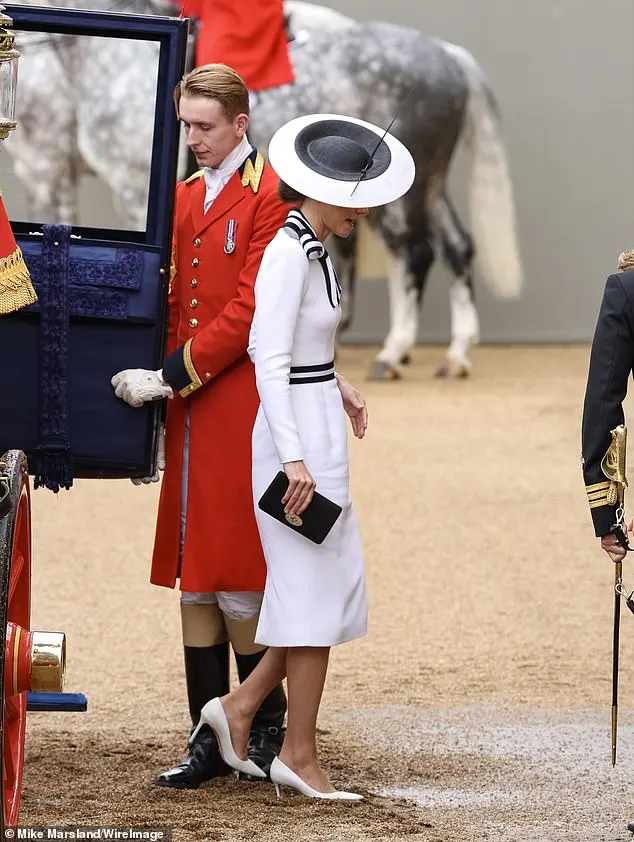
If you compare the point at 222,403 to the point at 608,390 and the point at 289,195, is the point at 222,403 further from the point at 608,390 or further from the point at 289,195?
the point at 608,390

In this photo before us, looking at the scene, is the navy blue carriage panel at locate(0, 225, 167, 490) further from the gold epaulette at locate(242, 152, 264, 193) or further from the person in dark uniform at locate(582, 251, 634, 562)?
the person in dark uniform at locate(582, 251, 634, 562)

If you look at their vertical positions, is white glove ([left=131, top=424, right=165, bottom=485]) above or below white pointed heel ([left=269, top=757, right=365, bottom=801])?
above

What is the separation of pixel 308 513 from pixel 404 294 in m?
6.47

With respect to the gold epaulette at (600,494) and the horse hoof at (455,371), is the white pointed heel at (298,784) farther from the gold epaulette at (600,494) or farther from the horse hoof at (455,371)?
the horse hoof at (455,371)

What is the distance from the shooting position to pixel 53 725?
130 inches

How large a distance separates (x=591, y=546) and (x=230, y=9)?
12.4 feet

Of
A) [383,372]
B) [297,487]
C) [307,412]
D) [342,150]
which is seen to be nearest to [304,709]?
[297,487]

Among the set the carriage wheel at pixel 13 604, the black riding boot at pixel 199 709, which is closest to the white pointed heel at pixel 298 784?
the black riding boot at pixel 199 709

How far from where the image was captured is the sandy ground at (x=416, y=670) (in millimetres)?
2676

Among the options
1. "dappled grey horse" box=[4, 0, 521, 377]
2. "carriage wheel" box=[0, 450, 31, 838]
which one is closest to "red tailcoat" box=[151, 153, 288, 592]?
"carriage wheel" box=[0, 450, 31, 838]

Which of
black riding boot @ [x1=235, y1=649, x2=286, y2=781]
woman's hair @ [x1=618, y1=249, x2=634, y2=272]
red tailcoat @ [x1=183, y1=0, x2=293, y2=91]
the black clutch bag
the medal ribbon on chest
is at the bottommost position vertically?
black riding boot @ [x1=235, y1=649, x2=286, y2=781]

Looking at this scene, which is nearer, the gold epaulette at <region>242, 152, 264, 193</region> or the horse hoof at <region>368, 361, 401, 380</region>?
the gold epaulette at <region>242, 152, 264, 193</region>

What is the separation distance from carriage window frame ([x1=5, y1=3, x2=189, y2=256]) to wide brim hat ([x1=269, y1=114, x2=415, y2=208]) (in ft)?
0.68

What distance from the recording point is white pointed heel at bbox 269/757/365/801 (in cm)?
271
